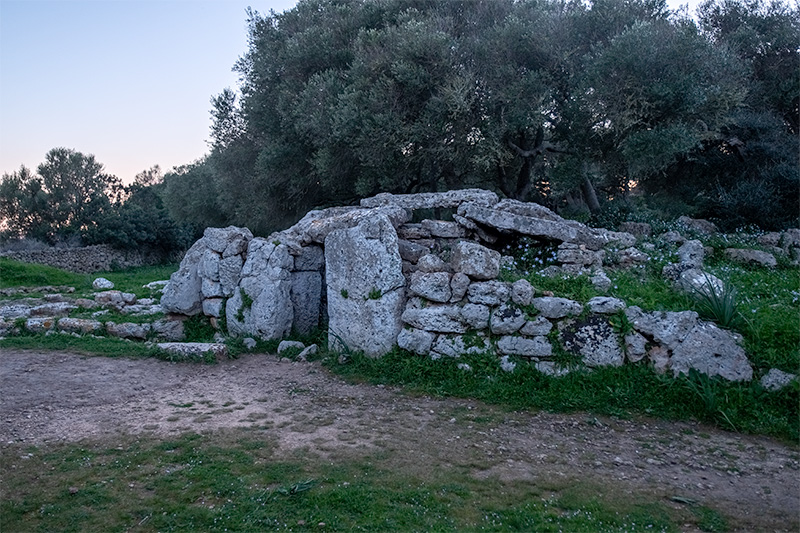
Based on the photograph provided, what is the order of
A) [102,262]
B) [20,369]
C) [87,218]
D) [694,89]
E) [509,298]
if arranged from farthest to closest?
[87,218], [102,262], [694,89], [20,369], [509,298]

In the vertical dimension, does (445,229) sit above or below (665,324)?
above

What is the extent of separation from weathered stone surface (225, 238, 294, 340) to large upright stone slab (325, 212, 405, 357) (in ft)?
3.81

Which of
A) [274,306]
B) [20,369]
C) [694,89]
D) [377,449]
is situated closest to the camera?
[377,449]

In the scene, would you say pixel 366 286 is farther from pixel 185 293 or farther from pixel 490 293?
pixel 185 293

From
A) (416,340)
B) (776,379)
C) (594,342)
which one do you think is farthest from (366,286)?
(776,379)

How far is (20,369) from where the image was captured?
7590 mm

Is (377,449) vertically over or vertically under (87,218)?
under

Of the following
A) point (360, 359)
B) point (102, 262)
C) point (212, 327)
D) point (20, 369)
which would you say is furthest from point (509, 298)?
point (102, 262)

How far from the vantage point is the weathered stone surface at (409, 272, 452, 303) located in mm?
7418

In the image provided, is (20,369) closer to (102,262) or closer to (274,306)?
(274,306)

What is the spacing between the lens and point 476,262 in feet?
24.4

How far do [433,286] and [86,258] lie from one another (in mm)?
20225

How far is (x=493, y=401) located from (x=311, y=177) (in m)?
10.0

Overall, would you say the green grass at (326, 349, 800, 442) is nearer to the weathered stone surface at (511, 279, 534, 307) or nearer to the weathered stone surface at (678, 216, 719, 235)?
the weathered stone surface at (511, 279, 534, 307)
